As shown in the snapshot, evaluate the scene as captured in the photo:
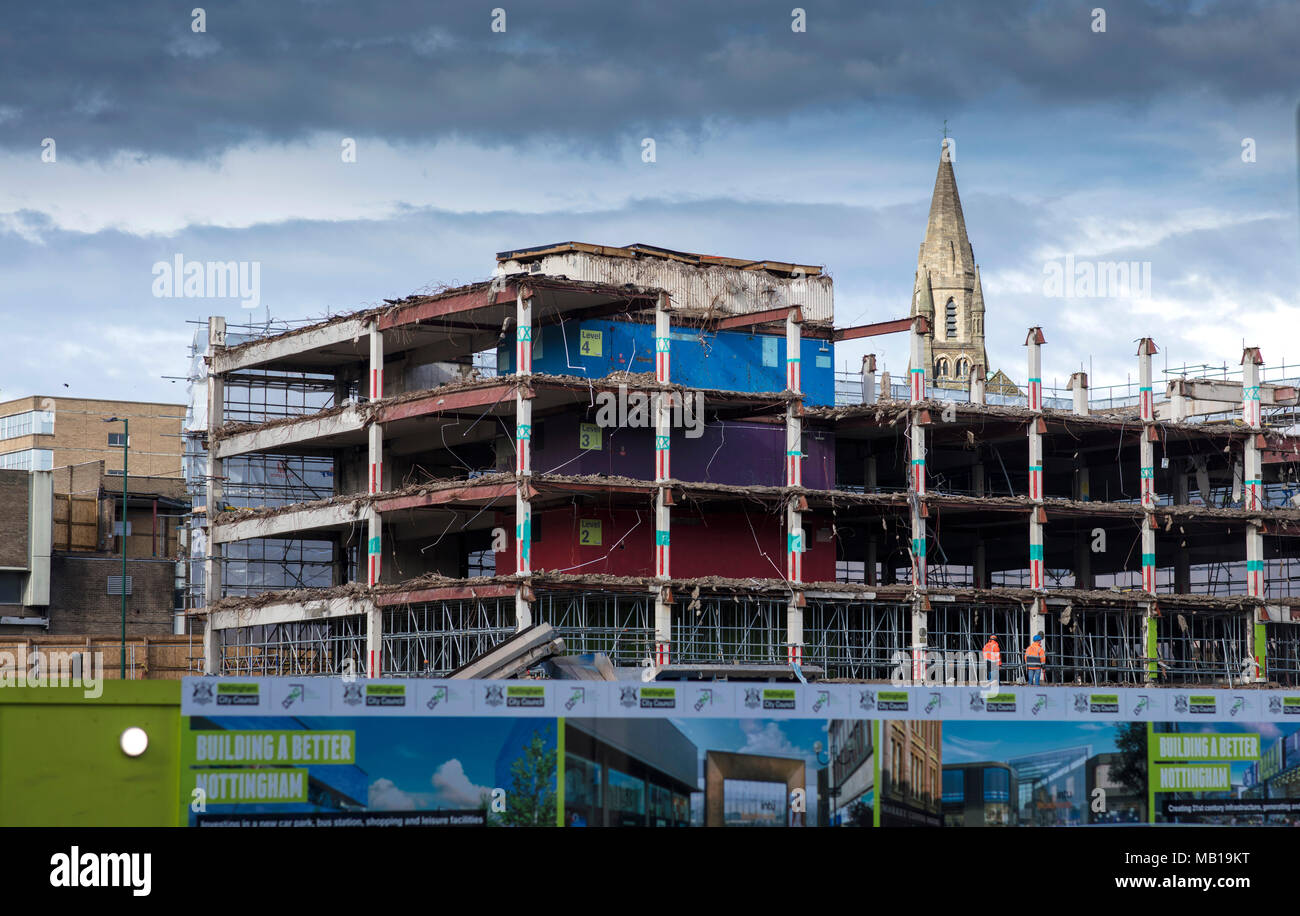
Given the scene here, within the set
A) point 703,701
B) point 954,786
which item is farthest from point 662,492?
point 703,701

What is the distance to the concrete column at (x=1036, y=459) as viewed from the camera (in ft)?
202

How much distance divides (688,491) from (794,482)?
438 centimetres

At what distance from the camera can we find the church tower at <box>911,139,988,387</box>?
157 metres

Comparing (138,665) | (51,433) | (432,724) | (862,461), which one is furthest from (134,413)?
(432,724)

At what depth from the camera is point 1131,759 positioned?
24.5m

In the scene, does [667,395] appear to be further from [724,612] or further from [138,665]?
[138,665]

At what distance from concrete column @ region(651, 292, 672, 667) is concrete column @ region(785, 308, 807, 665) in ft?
14.2

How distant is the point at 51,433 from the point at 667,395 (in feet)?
193

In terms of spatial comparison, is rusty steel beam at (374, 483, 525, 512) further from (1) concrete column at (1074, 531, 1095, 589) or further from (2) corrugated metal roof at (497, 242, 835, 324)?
(1) concrete column at (1074, 531, 1095, 589)

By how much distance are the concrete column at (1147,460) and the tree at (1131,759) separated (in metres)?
40.2

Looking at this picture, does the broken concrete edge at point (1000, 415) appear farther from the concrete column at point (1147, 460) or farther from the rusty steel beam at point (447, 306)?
the rusty steel beam at point (447, 306)

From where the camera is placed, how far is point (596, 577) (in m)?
54.3

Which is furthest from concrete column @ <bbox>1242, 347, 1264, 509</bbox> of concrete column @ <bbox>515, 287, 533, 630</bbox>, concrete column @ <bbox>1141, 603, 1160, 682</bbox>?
concrete column @ <bbox>515, 287, 533, 630</bbox>
